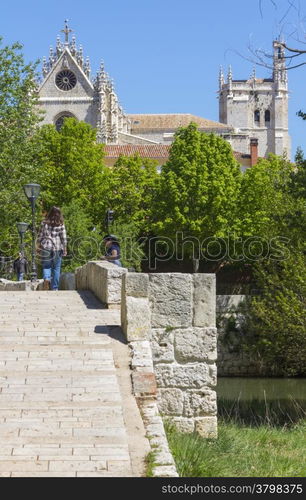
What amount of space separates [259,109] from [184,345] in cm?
13146

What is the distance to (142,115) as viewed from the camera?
4619 inches

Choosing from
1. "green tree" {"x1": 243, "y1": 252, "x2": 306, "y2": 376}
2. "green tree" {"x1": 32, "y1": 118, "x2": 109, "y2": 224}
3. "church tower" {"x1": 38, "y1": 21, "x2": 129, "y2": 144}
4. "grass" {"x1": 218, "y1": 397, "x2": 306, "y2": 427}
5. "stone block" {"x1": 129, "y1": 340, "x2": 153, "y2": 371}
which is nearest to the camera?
"stone block" {"x1": 129, "y1": 340, "x2": 153, "y2": 371}

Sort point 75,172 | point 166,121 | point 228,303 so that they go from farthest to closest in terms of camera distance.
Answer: point 166,121
point 75,172
point 228,303

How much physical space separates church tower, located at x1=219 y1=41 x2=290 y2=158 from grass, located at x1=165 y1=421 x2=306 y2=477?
122292 millimetres

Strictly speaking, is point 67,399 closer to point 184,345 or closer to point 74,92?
point 184,345

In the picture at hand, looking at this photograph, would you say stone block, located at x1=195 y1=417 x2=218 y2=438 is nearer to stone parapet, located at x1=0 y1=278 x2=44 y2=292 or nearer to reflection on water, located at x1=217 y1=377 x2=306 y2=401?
stone parapet, located at x1=0 y1=278 x2=44 y2=292

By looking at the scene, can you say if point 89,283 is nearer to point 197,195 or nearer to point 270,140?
point 197,195

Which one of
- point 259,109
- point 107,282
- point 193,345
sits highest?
point 259,109

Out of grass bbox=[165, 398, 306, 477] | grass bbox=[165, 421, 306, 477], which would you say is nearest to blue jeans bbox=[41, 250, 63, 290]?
grass bbox=[165, 398, 306, 477]

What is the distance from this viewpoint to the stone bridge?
664 centimetres

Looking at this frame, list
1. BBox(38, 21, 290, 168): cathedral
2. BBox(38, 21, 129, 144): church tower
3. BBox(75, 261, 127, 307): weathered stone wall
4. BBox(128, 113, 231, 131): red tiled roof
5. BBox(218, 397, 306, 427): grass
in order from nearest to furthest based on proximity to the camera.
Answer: BBox(75, 261, 127, 307): weathered stone wall < BBox(218, 397, 306, 427): grass < BBox(38, 21, 290, 168): cathedral < BBox(38, 21, 129, 144): church tower < BBox(128, 113, 231, 131): red tiled roof

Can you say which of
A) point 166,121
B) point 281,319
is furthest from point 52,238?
point 166,121

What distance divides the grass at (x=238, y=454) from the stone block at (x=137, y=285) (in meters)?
1.41

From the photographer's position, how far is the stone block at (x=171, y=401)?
9.98 m
